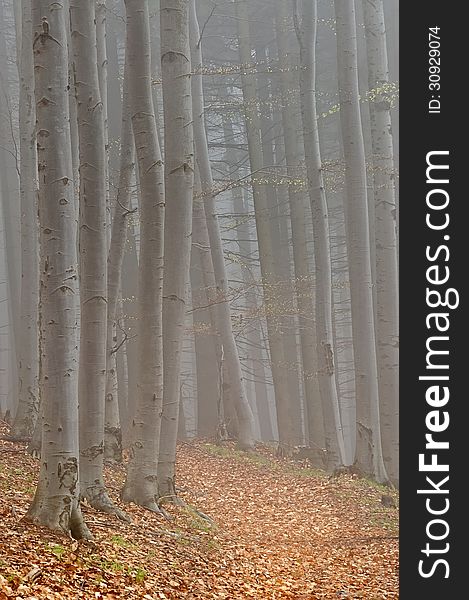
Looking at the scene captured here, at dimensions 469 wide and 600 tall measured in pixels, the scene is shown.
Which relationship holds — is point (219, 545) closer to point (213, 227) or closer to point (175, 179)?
point (175, 179)

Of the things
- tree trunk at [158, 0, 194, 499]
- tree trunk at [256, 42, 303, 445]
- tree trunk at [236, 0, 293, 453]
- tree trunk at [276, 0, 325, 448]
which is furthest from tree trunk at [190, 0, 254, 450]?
tree trunk at [158, 0, 194, 499]

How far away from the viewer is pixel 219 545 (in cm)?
854

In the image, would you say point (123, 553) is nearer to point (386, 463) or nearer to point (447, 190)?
point (447, 190)

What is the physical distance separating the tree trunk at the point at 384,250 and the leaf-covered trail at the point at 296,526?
1.09 meters

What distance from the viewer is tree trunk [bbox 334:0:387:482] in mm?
12867

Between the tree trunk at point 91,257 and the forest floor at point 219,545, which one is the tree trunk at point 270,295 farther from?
the tree trunk at point 91,257

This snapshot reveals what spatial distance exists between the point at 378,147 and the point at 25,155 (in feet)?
19.2

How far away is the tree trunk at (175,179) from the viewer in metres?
9.31

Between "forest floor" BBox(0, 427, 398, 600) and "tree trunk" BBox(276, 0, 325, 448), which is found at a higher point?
"tree trunk" BBox(276, 0, 325, 448)

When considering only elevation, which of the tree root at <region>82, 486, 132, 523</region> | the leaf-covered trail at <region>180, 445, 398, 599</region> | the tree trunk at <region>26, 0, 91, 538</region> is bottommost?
the leaf-covered trail at <region>180, 445, 398, 599</region>

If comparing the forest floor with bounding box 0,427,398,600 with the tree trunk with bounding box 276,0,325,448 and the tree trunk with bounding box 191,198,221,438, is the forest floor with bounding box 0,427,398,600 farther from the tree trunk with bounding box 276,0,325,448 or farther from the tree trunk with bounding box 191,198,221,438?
the tree trunk with bounding box 191,198,221,438

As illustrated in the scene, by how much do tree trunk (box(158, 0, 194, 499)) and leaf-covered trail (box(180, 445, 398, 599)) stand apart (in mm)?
2204

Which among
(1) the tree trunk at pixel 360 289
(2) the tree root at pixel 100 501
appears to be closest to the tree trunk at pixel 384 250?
(1) the tree trunk at pixel 360 289

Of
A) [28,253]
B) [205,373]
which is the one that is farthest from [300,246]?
[28,253]
